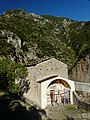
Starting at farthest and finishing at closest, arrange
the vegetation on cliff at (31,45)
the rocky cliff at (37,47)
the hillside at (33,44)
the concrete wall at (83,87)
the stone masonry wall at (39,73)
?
the hillside at (33,44), the vegetation on cliff at (31,45), the rocky cliff at (37,47), the concrete wall at (83,87), the stone masonry wall at (39,73)

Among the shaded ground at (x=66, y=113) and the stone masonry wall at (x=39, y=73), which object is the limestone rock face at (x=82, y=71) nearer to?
the stone masonry wall at (x=39, y=73)

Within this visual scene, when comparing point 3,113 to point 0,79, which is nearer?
point 3,113

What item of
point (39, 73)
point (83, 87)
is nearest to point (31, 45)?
point (83, 87)

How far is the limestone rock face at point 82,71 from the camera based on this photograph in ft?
133

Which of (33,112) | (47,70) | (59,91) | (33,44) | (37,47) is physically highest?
(33,44)

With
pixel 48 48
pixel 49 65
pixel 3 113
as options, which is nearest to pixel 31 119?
pixel 3 113

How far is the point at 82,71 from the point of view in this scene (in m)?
42.2

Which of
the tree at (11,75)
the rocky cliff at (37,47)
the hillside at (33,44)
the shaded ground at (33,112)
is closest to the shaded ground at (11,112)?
the shaded ground at (33,112)

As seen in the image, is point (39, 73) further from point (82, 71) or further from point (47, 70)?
point (82, 71)

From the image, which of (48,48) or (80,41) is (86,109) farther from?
(80,41)

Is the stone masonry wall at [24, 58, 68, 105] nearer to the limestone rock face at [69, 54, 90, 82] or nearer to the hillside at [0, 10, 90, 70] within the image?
the limestone rock face at [69, 54, 90, 82]

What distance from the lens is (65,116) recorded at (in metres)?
28.2

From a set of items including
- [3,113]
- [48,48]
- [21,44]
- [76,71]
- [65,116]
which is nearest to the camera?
[3,113]

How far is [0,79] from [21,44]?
65074 mm
